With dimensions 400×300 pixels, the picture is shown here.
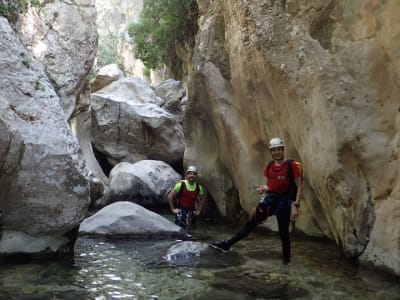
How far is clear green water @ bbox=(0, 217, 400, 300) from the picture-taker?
6316mm

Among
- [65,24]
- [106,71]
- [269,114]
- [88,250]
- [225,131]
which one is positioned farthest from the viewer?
[106,71]

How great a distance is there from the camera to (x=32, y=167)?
24.9 feet

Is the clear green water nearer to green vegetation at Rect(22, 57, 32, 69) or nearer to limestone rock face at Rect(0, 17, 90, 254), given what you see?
limestone rock face at Rect(0, 17, 90, 254)

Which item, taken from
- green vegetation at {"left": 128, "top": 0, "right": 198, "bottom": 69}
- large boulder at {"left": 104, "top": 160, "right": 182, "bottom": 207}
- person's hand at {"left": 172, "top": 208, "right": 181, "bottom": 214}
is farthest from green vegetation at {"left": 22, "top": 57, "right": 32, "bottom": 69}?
green vegetation at {"left": 128, "top": 0, "right": 198, "bottom": 69}

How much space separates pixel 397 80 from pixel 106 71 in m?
24.0

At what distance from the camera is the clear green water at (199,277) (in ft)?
20.7

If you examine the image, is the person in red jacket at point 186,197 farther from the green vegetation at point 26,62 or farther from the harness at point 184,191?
the green vegetation at point 26,62

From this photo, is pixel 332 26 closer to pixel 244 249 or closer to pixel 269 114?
pixel 269 114

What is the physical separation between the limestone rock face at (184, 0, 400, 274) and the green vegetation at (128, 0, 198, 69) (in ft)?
33.0

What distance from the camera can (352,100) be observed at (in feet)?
25.5

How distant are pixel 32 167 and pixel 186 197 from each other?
4581 mm

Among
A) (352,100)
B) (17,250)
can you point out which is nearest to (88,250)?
(17,250)

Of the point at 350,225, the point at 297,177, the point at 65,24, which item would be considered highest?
the point at 65,24

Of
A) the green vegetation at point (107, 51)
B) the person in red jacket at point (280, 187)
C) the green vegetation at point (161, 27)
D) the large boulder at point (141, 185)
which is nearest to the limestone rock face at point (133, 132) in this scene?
the green vegetation at point (161, 27)
